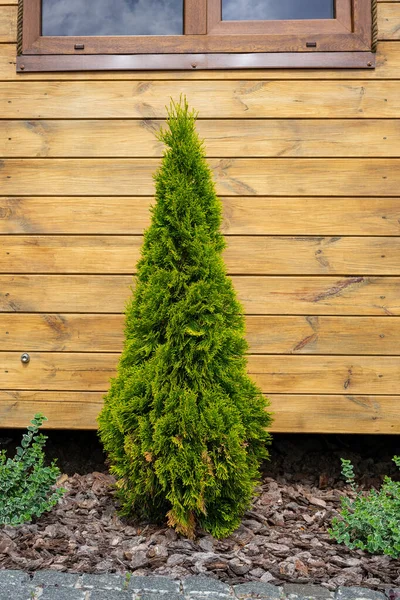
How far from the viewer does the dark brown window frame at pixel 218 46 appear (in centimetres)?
362

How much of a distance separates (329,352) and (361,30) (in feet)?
6.34

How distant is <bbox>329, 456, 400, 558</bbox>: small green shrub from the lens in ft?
8.95

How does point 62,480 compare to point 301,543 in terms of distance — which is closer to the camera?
point 301,543

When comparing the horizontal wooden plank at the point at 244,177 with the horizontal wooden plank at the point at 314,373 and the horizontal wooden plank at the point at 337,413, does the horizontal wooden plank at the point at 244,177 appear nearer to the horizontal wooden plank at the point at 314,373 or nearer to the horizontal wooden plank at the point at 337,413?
the horizontal wooden plank at the point at 314,373

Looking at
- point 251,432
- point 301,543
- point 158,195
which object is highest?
point 158,195

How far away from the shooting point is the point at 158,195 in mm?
3004

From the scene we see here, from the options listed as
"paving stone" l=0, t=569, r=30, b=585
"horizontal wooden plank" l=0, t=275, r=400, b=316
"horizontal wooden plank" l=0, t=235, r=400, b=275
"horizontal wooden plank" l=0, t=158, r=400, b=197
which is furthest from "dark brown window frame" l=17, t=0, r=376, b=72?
"paving stone" l=0, t=569, r=30, b=585

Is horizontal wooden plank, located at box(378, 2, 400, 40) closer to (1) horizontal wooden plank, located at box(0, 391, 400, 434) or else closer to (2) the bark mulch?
(1) horizontal wooden plank, located at box(0, 391, 400, 434)

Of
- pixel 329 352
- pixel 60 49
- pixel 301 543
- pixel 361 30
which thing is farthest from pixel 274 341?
pixel 60 49

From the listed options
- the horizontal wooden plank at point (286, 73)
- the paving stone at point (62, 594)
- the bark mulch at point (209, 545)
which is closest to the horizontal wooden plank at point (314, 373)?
the bark mulch at point (209, 545)

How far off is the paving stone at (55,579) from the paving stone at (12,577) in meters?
0.04

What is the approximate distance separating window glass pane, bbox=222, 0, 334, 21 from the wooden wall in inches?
14.2

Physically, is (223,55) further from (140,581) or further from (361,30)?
(140,581)

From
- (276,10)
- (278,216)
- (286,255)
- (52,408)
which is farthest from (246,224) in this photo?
(52,408)
